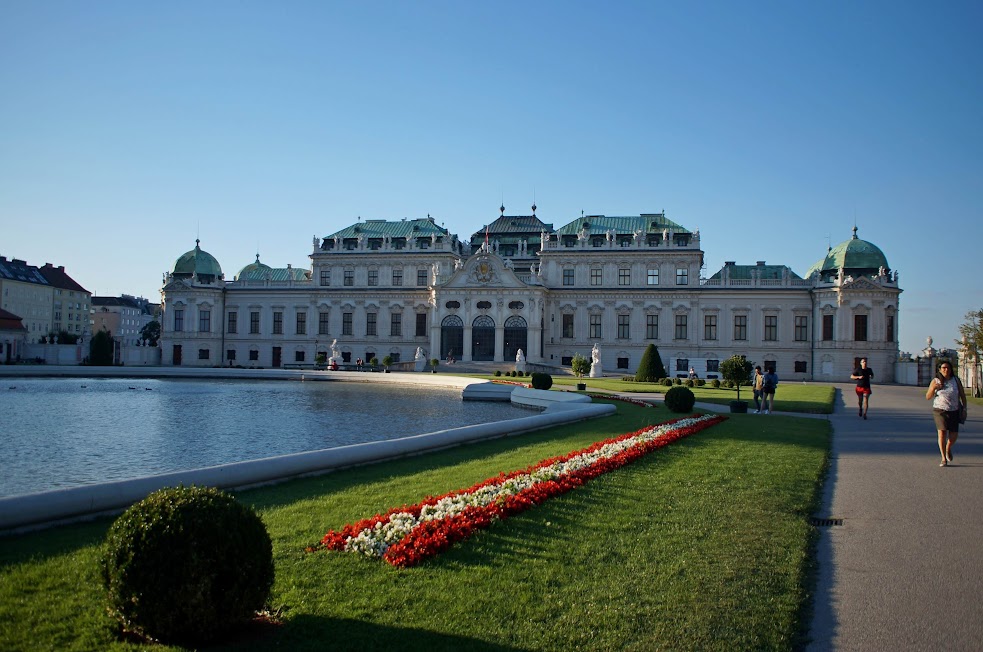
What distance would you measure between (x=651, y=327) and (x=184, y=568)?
6582 centimetres

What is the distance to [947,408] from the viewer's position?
14.8 metres

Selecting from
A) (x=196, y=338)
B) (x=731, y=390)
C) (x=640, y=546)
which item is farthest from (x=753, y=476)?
(x=196, y=338)

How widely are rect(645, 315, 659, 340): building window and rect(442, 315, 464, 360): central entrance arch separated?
57.4 feet

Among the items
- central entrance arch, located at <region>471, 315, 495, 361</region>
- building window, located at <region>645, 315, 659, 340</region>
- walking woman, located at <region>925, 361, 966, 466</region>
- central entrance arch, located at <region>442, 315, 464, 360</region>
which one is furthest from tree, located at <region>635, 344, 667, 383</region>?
walking woman, located at <region>925, 361, 966, 466</region>

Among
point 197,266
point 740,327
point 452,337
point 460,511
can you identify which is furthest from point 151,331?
point 460,511

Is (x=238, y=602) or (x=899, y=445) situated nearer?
(x=238, y=602)

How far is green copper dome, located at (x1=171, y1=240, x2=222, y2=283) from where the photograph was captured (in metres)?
77.9

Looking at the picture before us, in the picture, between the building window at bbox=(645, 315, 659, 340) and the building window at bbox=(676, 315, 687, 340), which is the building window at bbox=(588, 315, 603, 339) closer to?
the building window at bbox=(645, 315, 659, 340)

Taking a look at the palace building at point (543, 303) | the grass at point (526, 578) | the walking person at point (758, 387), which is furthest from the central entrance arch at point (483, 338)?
the grass at point (526, 578)

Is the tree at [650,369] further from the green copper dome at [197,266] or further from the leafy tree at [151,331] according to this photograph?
the leafy tree at [151,331]

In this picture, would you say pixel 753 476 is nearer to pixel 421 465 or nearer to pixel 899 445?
pixel 421 465

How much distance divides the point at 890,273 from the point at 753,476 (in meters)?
60.3

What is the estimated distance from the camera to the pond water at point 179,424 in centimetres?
1491

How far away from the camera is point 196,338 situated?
76500mm
